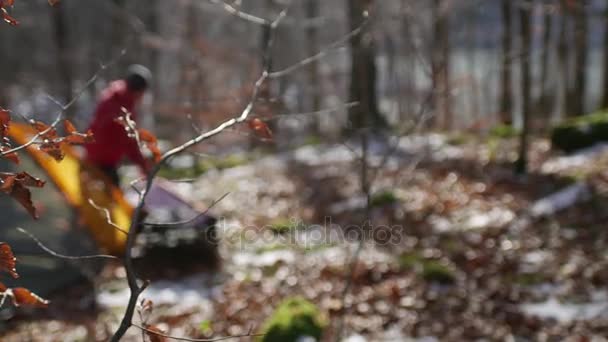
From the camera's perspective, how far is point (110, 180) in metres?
6.25

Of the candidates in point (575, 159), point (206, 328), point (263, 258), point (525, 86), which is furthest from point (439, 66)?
point (575, 159)

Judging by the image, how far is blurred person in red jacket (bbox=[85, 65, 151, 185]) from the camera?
5.87 m

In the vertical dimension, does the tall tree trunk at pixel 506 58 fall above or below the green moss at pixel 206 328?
above

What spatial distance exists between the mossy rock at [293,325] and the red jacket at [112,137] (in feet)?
7.70

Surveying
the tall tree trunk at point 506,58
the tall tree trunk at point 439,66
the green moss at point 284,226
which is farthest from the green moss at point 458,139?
the green moss at point 284,226

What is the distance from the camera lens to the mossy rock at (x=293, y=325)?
4145mm

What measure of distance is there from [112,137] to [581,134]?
6.62 m

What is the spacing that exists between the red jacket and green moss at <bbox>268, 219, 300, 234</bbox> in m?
2.22

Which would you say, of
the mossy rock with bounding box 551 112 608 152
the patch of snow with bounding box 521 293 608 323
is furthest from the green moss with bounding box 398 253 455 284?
the mossy rock with bounding box 551 112 608 152

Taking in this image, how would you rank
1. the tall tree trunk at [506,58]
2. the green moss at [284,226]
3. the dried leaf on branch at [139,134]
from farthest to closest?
the tall tree trunk at [506,58]
the green moss at [284,226]
the dried leaf on branch at [139,134]

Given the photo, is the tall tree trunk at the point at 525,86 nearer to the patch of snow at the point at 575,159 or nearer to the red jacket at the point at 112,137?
the patch of snow at the point at 575,159

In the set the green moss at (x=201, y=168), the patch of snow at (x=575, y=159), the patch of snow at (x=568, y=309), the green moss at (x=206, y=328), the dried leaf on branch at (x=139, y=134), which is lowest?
the green moss at (x=206, y=328)

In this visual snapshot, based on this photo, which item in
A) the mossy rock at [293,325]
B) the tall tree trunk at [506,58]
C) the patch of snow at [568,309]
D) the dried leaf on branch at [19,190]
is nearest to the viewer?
the dried leaf on branch at [19,190]

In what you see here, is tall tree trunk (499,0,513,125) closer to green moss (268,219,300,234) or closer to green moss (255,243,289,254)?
green moss (268,219,300,234)
